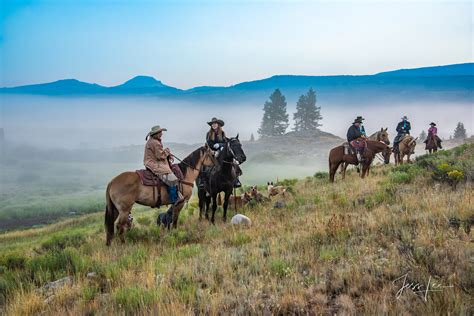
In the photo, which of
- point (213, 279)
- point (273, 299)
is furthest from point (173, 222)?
point (273, 299)

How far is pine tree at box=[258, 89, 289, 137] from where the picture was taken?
84.2 meters

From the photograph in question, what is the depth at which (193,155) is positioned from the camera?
10.7 m

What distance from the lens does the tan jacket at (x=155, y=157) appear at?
9180 mm

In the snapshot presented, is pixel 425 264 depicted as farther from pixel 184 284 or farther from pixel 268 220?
pixel 268 220

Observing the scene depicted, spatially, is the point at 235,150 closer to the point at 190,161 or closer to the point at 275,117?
the point at 190,161

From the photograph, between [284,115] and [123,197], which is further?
[284,115]

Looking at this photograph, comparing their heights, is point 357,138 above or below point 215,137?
below

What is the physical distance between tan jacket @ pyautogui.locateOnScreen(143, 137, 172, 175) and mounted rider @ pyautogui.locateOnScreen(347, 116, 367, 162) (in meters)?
10.8

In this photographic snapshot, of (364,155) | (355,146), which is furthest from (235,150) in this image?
(364,155)

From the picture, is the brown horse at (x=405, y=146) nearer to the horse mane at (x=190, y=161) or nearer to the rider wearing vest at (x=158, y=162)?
the horse mane at (x=190, y=161)

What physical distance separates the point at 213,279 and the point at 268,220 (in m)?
5.02

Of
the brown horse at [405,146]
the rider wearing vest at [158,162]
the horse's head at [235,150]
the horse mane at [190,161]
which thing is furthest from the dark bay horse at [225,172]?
the brown horse at [405,146]

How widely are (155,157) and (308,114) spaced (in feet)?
261

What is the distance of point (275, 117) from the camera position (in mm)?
85375
